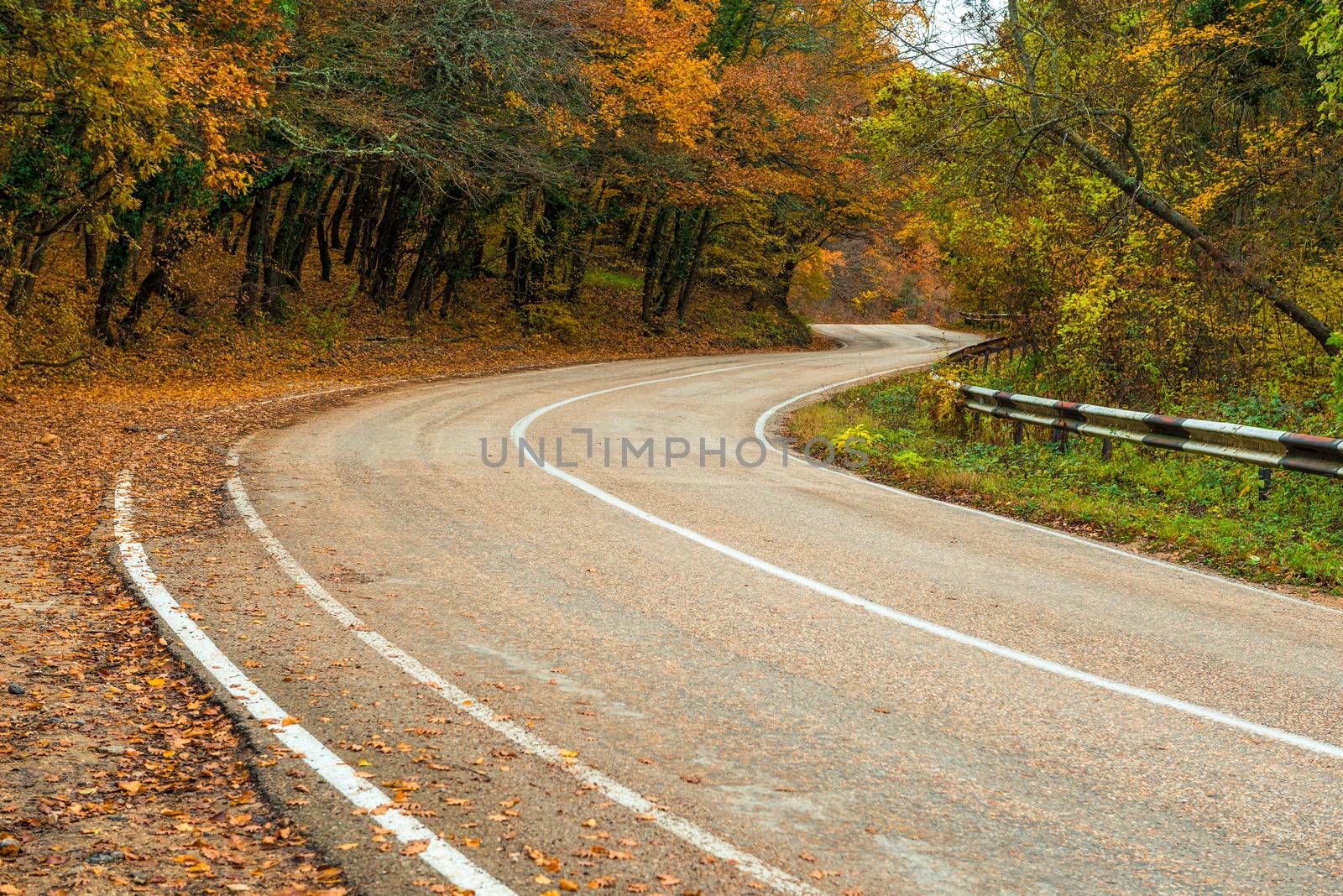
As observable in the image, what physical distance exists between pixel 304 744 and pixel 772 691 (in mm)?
2175

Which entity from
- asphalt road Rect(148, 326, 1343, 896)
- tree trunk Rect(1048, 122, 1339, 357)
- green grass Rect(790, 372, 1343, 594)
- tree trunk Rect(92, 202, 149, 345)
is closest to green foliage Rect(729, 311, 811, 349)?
tree trunk Rect(92, 202, 149, 345)

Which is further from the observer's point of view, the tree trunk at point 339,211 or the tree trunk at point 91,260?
the tree trunk at point 339,211

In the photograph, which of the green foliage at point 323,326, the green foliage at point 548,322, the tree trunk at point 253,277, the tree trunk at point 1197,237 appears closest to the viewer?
the tree trunk at point 1197,237

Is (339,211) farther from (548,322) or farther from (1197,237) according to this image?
(1197,237)

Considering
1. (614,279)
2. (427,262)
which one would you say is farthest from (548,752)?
(614,279)

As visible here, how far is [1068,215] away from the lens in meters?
15.5

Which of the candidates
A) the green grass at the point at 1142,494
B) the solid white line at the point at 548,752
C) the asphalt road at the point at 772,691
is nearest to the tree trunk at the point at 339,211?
the green grass at the point at 1142,494

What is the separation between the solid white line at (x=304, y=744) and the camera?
11.2ft

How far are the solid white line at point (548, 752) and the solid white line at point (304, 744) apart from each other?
67cm

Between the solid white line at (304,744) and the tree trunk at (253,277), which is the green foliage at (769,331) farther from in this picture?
the solid white line at (304,744)

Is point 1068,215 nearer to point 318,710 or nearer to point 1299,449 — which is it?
point 1299,449

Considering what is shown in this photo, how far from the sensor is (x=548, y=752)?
432 cm

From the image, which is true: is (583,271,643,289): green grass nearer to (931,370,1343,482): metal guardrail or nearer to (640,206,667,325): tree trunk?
(640,206,667,325): tree trunk

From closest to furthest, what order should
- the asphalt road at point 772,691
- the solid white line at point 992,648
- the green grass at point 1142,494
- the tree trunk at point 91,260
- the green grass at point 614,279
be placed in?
the asphalt road at point 772,691 → the solid white line at point 992,648 → the green grass at point 1142,494 → the tree trunk at point 91,260 → the green grass at point 614,279
